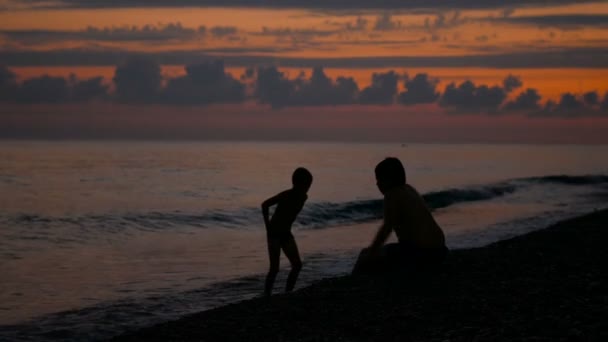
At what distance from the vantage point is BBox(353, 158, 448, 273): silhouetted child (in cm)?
1040

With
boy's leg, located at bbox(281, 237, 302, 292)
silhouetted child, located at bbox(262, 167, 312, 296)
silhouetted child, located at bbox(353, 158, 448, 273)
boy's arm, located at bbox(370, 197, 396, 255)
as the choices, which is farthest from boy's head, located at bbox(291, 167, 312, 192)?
boy's arm, located at bbox(370, 197, 396, 255)

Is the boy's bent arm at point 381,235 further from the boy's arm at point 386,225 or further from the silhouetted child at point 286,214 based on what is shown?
the silhouetted child at point 286,214

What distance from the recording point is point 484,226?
26.3 meters

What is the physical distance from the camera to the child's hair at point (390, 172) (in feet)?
34.0

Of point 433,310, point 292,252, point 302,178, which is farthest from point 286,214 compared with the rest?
point 433,310

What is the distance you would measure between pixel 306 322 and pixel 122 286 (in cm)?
673

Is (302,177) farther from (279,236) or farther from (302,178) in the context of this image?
(279,236)

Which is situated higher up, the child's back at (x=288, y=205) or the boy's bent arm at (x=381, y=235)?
the child's back at (x=288, y=205)

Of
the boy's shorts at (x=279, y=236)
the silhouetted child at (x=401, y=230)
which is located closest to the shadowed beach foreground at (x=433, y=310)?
the silhouetted child at (x=401, y=230)

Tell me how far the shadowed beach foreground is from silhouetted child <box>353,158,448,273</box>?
0.75 ft

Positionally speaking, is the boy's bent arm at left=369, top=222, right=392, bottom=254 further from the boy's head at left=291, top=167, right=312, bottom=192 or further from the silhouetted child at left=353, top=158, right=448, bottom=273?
the boy's head at left=291, top=167, right=312, bottom=192

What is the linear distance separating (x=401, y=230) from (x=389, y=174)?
83 centimetres

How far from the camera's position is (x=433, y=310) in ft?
29.2

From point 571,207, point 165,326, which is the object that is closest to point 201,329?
point 165,326
